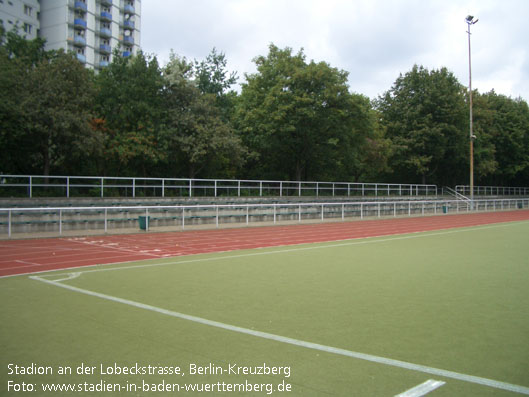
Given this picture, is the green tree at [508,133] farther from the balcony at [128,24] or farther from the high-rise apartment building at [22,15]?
the high-rise apartment building at [22,15]

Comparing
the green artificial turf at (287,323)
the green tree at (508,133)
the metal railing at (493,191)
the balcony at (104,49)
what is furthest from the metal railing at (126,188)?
the balcony at (104,49)

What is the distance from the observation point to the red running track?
404 inches

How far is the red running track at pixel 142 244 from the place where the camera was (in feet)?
33.7

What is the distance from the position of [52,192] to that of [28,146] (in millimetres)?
5111

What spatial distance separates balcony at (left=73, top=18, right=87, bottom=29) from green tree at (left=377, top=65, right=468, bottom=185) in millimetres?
41200

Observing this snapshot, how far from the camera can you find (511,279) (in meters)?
8.17

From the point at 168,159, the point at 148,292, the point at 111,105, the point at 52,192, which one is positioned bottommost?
the point at 148,292

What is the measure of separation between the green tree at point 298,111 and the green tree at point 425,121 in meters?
11.4

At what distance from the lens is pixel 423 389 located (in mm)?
3420

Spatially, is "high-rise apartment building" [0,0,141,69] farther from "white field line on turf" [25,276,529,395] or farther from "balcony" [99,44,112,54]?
"white field line on turf" [25,276,529,395]

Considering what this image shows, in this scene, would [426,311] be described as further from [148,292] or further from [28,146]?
[28,146]

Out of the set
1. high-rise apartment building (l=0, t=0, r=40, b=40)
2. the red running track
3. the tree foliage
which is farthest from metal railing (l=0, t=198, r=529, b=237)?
high-rise apartment building (l=0, t=0, r=40, b=40)

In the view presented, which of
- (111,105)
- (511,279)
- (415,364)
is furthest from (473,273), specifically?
(111,105)

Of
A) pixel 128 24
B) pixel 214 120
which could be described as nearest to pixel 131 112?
pixel 214 120
